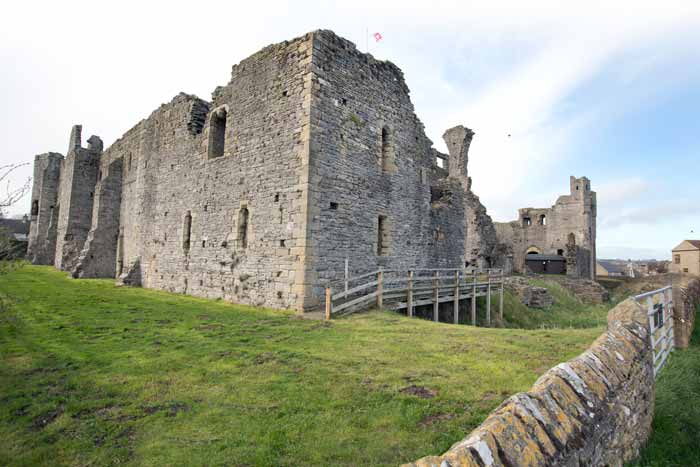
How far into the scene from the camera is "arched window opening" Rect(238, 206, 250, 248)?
1298 cm

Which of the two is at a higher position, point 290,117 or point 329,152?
point 290,117

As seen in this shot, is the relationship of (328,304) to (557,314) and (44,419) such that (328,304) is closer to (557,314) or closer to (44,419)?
(44,419)

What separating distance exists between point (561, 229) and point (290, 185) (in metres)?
37.4

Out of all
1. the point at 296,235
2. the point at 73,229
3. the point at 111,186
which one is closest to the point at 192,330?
the point at 296,235

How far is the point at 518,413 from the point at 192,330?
25.3ft

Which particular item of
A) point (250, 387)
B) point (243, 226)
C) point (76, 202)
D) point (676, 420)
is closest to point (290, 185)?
point (243, 226)

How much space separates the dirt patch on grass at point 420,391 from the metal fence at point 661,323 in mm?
3164

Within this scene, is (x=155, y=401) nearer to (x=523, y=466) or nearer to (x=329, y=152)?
(x=523, y=466)

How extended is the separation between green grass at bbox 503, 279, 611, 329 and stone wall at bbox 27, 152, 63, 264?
33.1 metres

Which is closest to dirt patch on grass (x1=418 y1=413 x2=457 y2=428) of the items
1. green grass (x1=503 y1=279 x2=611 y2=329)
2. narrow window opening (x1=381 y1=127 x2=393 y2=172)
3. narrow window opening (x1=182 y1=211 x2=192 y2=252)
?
narrow window opening (x1=381 y1=127 x2=393 y2=172)

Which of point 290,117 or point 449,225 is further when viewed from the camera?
point 449,225

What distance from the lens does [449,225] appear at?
1722 cm

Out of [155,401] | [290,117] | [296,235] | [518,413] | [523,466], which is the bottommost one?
[155,401]

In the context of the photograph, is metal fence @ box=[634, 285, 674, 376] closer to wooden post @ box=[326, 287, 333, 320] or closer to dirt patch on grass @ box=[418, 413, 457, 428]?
dirt patch on grass @ box=[418, 413, 457, 428]
